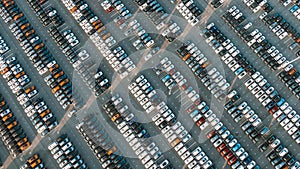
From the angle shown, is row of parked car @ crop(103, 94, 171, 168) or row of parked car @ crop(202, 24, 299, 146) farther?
row of parked car @ crop(202, 24, 299, 146)

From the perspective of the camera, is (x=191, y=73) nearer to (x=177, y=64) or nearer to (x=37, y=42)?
(x=177, y=64)

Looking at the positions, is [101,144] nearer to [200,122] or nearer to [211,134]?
[200,122]

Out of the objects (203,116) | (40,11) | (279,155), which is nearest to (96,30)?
(40,11)

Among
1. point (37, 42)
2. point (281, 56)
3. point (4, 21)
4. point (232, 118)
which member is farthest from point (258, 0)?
point (4, 21)

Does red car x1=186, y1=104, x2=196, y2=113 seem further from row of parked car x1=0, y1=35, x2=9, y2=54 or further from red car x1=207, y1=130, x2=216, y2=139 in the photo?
row of parked car x1=0, y1=35, x2=9, y2=54

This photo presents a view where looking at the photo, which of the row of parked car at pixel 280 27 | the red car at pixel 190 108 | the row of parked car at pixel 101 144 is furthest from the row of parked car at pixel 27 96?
the row of parked car at pixel 280 27

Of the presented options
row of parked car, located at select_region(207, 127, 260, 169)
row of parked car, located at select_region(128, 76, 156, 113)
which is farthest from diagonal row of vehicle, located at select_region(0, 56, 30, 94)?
row of parked car, located at select_region(207, 127, 260, 169)
